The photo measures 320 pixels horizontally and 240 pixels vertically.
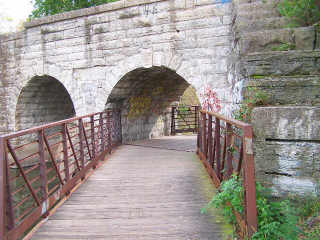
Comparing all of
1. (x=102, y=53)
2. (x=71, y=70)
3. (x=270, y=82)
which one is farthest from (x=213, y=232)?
(x=71, y=70)

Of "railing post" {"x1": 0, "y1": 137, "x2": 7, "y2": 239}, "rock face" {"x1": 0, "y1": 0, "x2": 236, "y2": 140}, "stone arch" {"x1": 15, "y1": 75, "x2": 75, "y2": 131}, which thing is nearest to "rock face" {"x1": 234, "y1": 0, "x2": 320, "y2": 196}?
"rock face" {"x1": 0, "y1": 0, "x2": 236, "y2": 140}

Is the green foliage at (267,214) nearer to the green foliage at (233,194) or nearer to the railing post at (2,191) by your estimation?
the green foliage at (233,194)

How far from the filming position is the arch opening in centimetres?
776

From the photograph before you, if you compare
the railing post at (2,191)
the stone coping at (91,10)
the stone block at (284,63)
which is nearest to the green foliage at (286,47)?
the stone block at (284,63)

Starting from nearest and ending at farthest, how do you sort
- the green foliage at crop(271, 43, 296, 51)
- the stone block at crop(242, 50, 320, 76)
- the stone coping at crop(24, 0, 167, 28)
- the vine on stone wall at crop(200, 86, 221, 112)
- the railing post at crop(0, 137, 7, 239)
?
1. the railing post at crop(0, 137, 7, 239)
2. the stone block at crop(242, 50, 320, 76)
3. the green foliage at crop(271, 43, 296, 51)
4. the vine on stone wall at crop(200, 86, 221, 112)
5. the stone coping at crop(24, 0, 167, 28)

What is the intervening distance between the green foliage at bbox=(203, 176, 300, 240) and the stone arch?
735 cm

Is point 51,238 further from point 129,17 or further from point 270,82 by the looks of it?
point 129,17

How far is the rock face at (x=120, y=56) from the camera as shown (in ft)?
20.7

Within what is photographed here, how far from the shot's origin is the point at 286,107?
8.98 feet

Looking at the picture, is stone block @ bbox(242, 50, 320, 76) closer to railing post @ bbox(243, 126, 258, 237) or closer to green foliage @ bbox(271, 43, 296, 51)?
green foliage @ bbox(271, 43, 296, 51)

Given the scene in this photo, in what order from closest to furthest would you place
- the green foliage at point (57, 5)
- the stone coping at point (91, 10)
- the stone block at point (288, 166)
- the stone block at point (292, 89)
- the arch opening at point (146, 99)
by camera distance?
the stone block at point (288, 166) → the stone block at point (292, 89) → the stone coping at point (91, 10) → the arch opening at point (146, 99) → the green foliage at point (57, 5)

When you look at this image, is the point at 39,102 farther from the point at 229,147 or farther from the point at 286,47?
the point at 229,147

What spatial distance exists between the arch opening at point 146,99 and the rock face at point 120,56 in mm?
36

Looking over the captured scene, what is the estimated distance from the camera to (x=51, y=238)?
2740mm
